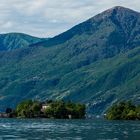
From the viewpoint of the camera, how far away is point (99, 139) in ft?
330

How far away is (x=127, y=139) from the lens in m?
101

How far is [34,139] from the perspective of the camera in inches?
3853

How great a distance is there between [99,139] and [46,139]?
9.84 metres

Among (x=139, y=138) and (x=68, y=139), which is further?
(x=139, y=138)

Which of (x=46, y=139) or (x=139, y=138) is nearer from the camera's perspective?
(x=46, y=139)

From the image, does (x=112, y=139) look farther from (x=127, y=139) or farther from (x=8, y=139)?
(x=8, y=139)

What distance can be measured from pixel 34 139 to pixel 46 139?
7.03 ft

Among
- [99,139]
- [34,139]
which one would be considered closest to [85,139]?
[99,139]

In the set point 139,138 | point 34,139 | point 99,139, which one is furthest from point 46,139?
point 139,138

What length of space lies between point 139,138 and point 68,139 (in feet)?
49.0

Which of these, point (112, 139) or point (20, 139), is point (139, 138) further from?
point (20, 139)

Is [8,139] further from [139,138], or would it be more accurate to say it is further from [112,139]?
[139,138]

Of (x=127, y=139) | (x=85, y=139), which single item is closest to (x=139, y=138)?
(x=127, y=139)

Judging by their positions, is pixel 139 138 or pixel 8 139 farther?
pixel 139 138
